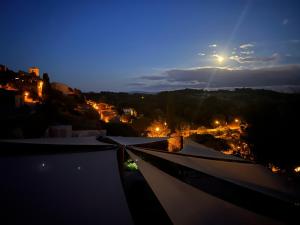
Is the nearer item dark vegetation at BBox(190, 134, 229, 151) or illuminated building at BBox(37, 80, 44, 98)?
dark vegetation at BBox(190, 134, 229, 151)

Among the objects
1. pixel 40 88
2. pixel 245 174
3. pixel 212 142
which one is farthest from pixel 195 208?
pixel 40 88

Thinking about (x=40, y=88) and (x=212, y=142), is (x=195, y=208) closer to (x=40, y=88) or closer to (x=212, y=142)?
(x=212, y=142)

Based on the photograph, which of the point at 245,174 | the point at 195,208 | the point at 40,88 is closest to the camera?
the point at 195,208

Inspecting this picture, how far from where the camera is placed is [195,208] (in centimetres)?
214

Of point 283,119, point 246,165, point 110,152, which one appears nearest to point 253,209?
point 246,165

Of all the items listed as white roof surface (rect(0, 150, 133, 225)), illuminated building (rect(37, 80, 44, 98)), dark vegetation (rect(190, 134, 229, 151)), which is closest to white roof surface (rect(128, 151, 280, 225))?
white roof surface (rect(0, 150, 133, 225))

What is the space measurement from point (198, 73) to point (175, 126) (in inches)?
2005

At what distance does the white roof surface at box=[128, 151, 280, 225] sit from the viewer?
1998 mm

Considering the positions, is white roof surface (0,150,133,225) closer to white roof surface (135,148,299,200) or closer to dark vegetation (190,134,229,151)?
white roof surface (135,148,299,200)

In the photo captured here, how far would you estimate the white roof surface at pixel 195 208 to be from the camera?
1998 mm

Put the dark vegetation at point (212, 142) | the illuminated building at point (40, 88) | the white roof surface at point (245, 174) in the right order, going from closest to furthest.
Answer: the white roof surface at point (245, 174)
the dark vegetation at point (212, 142)
the illuminated building at point (40, 88)

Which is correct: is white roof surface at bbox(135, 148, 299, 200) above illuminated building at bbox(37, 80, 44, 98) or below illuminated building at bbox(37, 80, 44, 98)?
below

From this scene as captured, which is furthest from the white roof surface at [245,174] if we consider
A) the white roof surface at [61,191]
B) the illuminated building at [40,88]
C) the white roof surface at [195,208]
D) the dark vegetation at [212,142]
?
the illuminated building at [40,88]

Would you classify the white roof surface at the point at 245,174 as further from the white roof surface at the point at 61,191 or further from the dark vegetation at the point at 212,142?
the dark vegetation at the point at 212,142
